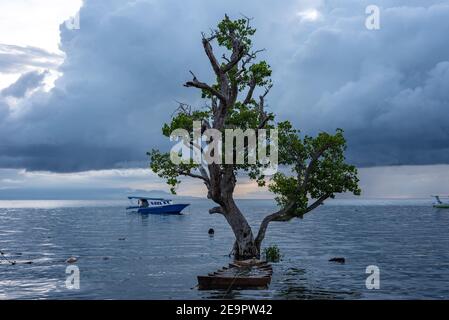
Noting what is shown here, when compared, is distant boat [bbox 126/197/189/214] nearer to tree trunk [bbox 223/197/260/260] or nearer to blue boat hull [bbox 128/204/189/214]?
blue boat hull [bbox 128/204/189/214]

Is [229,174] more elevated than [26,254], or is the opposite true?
[229,174]

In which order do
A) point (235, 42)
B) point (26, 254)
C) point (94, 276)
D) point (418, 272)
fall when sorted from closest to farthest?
point (235, 42) < point (94, 276) < point (418, 272) < point (26, 254)

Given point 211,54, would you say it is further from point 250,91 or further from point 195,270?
point 195,270


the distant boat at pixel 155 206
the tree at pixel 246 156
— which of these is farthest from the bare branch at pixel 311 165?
the distant boat at pixel 155 206

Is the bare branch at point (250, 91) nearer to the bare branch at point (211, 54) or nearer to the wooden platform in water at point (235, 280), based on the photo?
the bare branch at point (211, 54)

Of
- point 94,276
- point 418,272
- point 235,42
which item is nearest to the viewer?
point 235,42

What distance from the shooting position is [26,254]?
6994 cm

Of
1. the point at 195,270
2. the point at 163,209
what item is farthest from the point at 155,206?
the point at 195,270

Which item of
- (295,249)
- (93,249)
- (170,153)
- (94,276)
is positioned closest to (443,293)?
(170,153)

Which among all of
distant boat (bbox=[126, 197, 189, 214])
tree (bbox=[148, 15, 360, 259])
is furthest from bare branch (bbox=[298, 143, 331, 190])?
distant boat (bbox=[126, 197, 189, 214])

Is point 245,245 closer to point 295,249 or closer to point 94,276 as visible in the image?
point 94,276

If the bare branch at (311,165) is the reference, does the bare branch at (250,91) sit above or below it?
above
